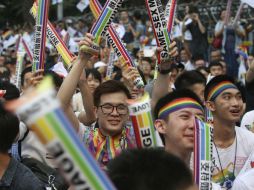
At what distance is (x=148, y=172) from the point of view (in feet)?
6.77

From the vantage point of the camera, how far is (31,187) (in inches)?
130

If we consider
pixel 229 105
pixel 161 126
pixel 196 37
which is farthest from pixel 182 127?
pixel 196 37

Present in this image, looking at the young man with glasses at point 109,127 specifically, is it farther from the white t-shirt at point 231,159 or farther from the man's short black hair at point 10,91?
the white t-shirt at point 231,159

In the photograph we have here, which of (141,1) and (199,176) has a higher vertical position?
(141,1)

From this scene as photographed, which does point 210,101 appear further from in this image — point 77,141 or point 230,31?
point 230,31

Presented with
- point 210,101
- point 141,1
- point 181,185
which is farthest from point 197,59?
point 141,1

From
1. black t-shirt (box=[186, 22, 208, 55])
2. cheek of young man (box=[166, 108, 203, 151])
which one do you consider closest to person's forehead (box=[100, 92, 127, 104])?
cheek of young man (box=[166, 108, 203, 151])

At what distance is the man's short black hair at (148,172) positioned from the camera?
203cm

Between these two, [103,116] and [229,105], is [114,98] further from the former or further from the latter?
[229,105]

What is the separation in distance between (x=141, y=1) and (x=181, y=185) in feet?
80.7

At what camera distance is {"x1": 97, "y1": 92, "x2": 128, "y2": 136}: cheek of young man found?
444 centimetres

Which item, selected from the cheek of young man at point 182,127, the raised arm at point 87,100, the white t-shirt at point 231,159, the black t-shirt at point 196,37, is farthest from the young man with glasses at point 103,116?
the black t-shirt at point 196,37

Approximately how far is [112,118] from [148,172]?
242cm

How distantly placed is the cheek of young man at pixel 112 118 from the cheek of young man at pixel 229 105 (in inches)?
34.0
